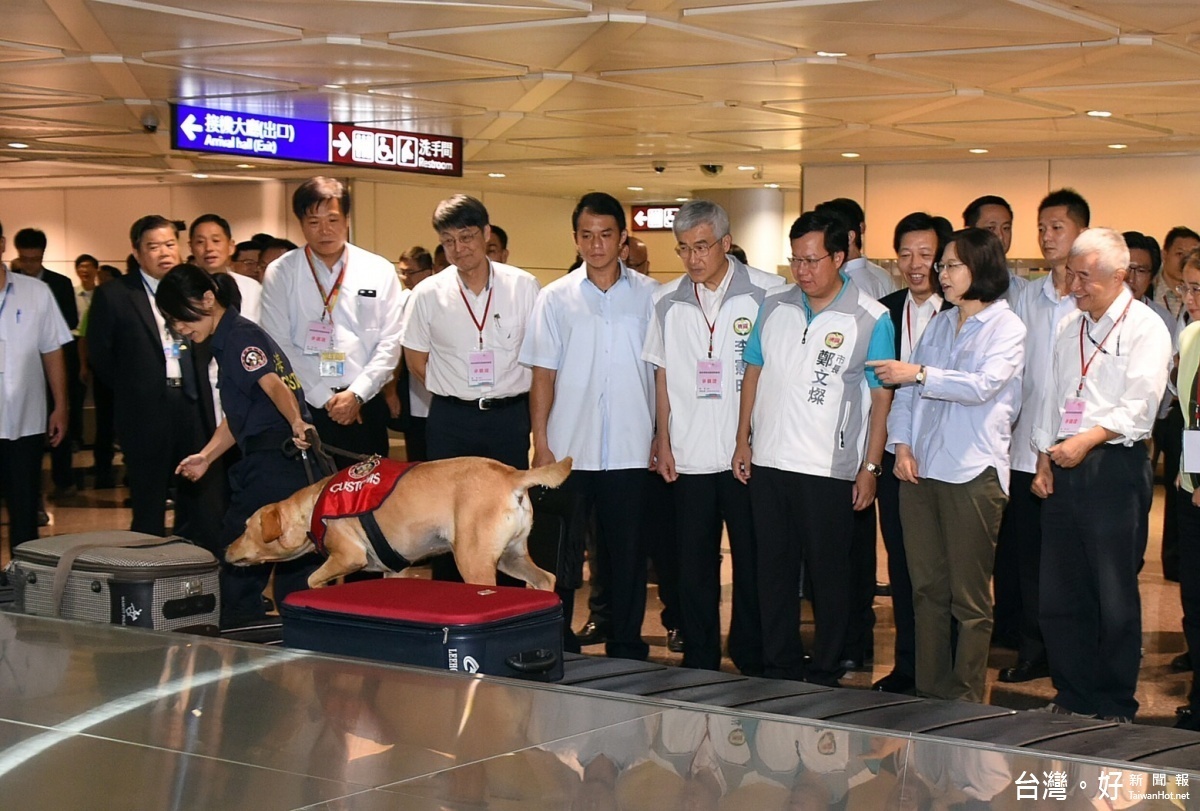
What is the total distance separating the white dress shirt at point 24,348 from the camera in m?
5.92

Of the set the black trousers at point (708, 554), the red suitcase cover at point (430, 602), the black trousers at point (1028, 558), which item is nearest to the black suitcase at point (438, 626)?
the red suitcase cover at point (430, 602)

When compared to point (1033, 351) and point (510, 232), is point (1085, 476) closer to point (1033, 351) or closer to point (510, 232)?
point (1033, 351)

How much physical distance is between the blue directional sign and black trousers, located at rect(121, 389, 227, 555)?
272 centimetres

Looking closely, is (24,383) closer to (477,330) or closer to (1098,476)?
(477,330)

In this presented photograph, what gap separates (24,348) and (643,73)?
3715mm

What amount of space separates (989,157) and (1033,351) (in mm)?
7604

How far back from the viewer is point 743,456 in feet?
15.2

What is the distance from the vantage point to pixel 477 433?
5.23 metres

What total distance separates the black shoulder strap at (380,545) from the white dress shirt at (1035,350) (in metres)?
2.35

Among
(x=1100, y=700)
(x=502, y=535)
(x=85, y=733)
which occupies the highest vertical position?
(x=502, y=535)

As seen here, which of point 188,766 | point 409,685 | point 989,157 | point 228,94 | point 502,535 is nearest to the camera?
point 188,766

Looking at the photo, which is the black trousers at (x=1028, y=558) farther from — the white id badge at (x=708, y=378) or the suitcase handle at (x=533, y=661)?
the suitcase handle at (x=533, y=661)

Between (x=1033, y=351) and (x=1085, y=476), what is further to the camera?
(x=1033, y=351)

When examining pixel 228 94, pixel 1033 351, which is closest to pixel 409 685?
pixel 1033 351
